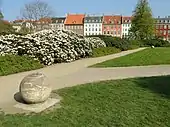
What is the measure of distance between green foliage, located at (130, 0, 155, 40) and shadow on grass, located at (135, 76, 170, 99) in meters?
48.0

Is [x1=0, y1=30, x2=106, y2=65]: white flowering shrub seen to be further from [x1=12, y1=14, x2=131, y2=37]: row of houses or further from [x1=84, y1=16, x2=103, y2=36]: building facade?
[x1=84, y1=16, x2=103, y2=36]: building facade

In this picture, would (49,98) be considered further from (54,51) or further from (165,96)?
(54,51)

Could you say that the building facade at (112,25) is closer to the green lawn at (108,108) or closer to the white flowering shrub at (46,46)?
Result: the white flowering shrub at (46,46)

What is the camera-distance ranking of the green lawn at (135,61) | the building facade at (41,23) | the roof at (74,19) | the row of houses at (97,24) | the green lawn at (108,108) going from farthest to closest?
the roof at (74,19)
the row of houses at (97,24)
the building facade at (41,23)
the green lawn at (135,61)
the green lawn at (108,108)

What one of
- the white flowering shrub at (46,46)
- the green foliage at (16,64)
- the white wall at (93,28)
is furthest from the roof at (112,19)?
Result: the green foliage at (16,64)

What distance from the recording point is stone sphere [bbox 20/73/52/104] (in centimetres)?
639

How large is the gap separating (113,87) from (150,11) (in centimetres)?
5420

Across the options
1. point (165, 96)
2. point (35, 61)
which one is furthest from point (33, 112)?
point (35, 61)

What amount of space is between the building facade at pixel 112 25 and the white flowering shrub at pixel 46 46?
10275 centimetres

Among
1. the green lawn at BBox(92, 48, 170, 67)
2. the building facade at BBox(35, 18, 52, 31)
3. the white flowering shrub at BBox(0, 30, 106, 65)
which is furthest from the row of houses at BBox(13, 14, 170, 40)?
the white flowering shrub at BBox(0, 30, 106, 65)

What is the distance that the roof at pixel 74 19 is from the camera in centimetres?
12138

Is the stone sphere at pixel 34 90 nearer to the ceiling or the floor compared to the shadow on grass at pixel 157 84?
nearer to the ceiling

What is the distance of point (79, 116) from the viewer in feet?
19.2

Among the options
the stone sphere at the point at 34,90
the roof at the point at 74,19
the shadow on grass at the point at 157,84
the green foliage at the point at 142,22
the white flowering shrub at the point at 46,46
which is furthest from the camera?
the roof at the point at 74,19
